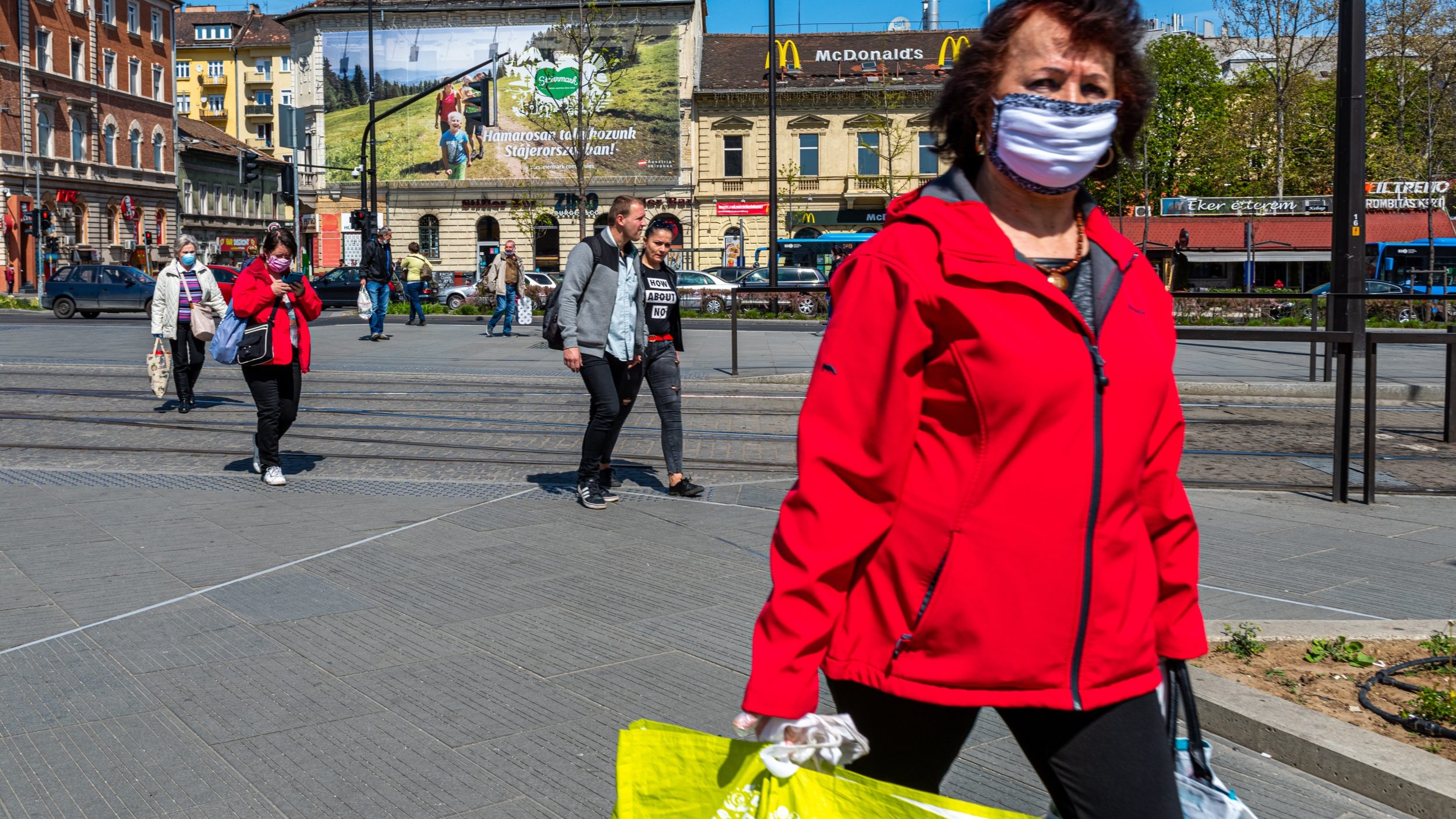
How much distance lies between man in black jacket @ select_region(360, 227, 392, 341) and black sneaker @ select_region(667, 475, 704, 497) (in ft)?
51.9

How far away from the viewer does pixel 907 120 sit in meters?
58.8

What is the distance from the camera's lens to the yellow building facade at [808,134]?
193ft

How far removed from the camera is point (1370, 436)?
802 cm

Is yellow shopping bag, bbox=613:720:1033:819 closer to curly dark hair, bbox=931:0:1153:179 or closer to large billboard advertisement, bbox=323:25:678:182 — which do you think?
curly dark hair, bbox=931:0:1153:179

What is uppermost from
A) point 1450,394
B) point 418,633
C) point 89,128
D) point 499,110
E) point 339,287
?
point 499,110

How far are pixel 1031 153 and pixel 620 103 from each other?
5695 cm

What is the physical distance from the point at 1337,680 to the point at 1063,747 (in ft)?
8.93

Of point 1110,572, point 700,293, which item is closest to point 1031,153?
point 1110,572

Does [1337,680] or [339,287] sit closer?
[1337,680]

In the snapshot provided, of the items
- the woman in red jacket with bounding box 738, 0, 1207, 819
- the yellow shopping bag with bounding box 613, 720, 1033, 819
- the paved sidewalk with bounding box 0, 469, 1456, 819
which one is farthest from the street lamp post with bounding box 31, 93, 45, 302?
the woman in red jacket with bounding box 738, 0, 1207, 819

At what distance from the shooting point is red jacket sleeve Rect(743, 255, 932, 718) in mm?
1944

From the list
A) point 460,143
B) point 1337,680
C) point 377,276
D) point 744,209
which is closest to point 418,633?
point 1337,680

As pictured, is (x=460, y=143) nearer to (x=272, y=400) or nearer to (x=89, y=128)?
(x=89, y=128)

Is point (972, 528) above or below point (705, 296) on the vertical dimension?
below
